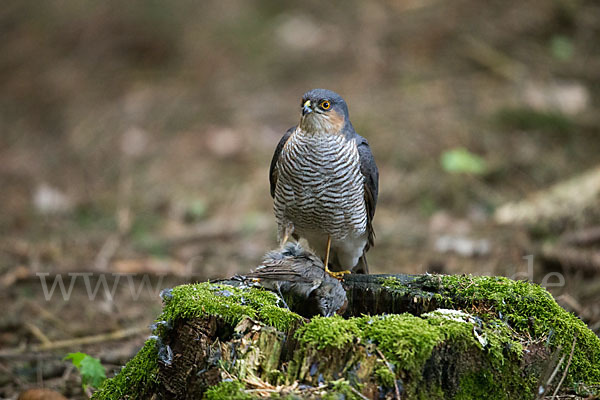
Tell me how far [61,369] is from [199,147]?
16.8 feet

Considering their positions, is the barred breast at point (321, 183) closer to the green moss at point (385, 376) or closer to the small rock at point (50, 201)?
the green moss at point (385, 376)

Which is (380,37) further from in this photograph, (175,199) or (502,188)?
(175,199)

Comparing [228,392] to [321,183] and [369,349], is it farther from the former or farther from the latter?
[321,183]

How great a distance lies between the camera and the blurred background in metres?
5.47

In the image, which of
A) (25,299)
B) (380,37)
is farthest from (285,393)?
(380,37)

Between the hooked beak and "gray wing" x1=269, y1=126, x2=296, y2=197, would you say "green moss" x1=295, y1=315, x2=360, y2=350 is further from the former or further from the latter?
"gray wing" x1=269, y1=126, x2=296, y2=197

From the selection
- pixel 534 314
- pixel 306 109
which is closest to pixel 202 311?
pixel 534 314

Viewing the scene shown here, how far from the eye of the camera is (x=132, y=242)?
671 cm

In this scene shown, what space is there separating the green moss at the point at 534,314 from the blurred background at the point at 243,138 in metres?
1.21

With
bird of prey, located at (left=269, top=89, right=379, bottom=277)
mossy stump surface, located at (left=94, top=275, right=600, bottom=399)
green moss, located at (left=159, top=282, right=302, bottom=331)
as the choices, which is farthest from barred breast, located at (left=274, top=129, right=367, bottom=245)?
green moss, located at (left=159, top=282, right=302, bottom=331)

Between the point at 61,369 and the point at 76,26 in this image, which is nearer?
the point at 61,369

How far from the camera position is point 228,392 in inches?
84.7

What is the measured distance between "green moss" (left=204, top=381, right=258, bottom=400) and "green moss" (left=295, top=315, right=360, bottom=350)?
0.32 meters

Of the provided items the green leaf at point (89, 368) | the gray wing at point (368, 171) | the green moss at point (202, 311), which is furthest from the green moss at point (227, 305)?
the gray wing at point (368, 171)
